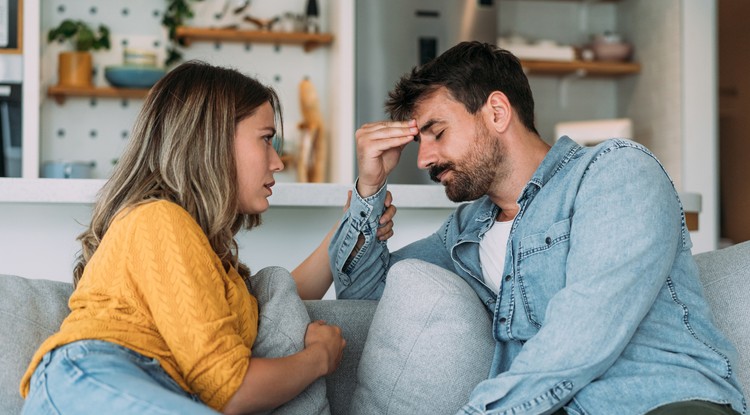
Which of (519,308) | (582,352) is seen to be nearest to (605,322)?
(582,352)

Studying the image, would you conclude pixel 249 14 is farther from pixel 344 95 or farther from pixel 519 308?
pixel 519 308

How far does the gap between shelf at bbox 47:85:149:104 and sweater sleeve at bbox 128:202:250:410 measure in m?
3.15

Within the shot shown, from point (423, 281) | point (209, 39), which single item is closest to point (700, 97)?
point (209, 39)

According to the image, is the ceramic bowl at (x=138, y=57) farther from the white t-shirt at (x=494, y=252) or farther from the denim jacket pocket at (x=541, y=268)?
the denim jacket pocket at (x=541, y=268)

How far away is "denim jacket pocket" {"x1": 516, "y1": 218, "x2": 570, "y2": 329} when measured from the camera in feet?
5.16

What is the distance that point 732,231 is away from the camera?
4496 millimetres

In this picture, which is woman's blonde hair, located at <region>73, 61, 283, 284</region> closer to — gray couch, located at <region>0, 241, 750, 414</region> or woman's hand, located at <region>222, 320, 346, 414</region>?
gray couch, located at <region>0, 241, 750, 414</region>

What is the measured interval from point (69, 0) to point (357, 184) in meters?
3.20

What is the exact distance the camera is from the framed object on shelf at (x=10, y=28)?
3.88 meters

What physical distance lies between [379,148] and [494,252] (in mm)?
349

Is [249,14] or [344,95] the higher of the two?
[249,14]

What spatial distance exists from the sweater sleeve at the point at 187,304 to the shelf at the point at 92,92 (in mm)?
3153

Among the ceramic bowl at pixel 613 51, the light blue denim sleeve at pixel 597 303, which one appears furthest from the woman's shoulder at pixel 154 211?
the ceramic bowl at pixel 613 51

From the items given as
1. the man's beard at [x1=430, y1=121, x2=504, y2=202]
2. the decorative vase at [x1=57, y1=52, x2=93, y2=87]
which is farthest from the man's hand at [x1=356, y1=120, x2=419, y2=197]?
the decorative vase at [x1=57, y1=52, x2=93, y2=87]
